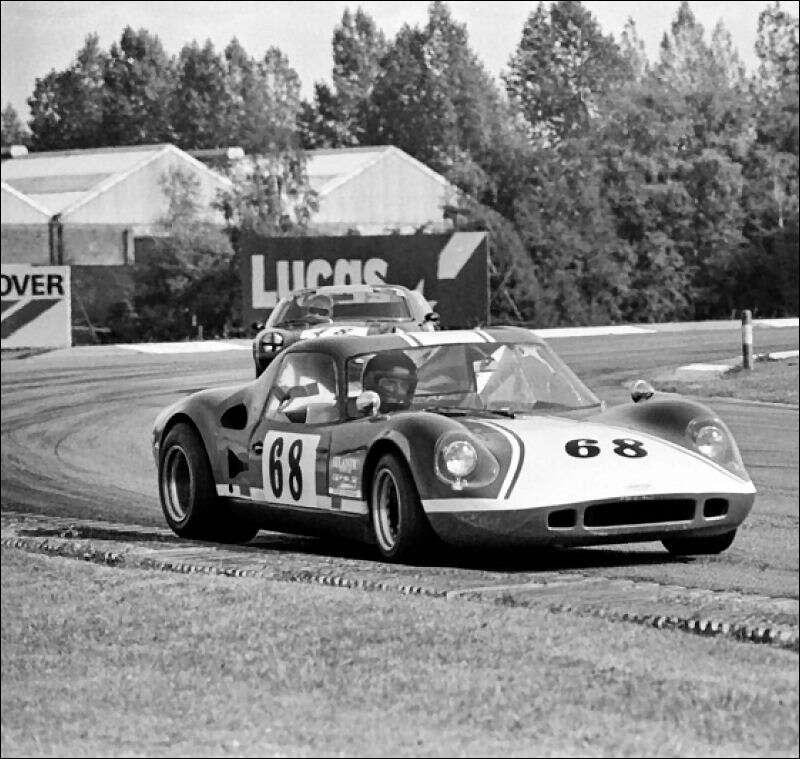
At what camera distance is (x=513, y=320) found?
77.8 ft

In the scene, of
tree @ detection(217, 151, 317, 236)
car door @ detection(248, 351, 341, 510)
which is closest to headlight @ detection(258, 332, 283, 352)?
car door @ detection(248, 351, 341, 510)

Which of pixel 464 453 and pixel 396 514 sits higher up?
pixel 464 453

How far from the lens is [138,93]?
23.4m

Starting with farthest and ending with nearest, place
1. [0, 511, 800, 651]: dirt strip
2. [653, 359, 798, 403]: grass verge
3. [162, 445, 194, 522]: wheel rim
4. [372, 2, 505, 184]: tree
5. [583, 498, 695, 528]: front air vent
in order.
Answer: [653, 359, 798, 403]: grass verge < [372, 2, 505, 184]: tree < [162, 445, 194, 522]: wheel rim < [583, 498, 695, 528]: front air vent < [0, 511, 800, 651]: dirt strip

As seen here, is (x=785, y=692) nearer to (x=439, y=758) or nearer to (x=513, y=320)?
(x=439, y=758)

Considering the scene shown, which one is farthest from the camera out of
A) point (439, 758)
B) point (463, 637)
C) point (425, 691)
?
point (463, 637)

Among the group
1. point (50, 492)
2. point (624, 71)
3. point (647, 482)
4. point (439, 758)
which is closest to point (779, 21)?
point (624, 71)

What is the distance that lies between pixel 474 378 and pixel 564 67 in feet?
31.7

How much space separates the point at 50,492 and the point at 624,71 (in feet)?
27.1

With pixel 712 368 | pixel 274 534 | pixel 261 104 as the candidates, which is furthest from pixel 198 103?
pixel 274 534

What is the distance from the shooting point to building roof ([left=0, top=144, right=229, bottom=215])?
114ft

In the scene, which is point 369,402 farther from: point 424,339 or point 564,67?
point 564,67

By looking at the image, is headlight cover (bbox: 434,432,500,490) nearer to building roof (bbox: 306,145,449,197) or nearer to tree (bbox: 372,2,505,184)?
tree (bbox: 372,2,505,184)

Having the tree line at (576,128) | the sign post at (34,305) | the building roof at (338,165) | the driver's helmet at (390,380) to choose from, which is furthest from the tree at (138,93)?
the driver's helmet at (390,380)
